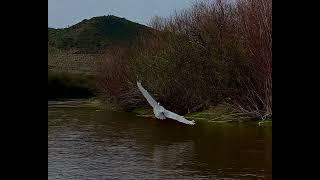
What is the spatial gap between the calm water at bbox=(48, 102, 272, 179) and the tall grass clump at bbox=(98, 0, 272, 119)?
8.28ft

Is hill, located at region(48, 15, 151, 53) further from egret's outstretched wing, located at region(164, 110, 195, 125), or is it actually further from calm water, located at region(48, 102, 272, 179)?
calm water, located at region(48, 102, 272, 179)

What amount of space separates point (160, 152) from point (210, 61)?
10087mm

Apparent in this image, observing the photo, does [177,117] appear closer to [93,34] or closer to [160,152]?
[160,152]

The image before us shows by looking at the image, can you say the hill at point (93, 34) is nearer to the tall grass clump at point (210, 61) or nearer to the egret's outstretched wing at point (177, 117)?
the tall grass clump at point (210, 61)

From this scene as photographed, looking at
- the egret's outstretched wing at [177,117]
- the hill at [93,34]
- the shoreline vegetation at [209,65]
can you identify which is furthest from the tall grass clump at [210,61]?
the hill at [93,34]

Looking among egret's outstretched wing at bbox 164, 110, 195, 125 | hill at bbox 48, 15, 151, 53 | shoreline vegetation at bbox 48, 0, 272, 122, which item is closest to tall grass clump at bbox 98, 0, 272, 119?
shoreline vegetation at bbox 48, 0, 272, 122

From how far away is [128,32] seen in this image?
8381 cm

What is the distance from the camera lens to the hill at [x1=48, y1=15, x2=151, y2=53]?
7131cm

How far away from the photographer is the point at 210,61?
21.1 meters
